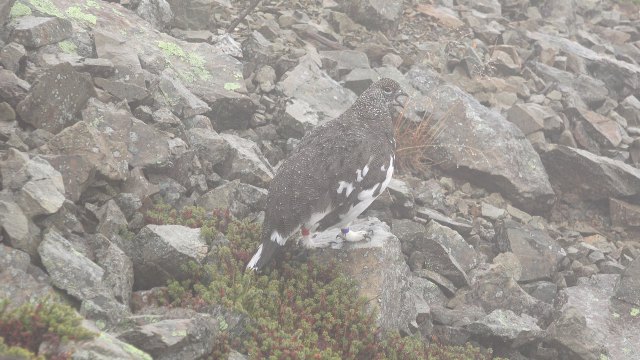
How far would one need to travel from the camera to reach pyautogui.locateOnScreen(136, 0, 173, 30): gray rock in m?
10.9

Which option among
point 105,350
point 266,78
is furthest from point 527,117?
point 105,350

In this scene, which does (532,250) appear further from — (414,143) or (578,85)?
(578,85)

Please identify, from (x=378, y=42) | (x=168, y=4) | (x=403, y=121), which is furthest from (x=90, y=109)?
(x=378, y=42)

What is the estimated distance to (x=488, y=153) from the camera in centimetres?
1104

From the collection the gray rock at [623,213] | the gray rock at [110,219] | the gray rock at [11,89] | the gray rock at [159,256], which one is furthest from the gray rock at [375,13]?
the gray rock at [159,256]

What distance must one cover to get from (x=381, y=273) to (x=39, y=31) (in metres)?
5.15

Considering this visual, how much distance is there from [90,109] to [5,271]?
3.08m

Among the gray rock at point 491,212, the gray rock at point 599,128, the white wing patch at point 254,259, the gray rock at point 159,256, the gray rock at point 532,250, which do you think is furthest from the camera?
the gray rock at point 599,128

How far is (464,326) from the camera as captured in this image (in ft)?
24.7

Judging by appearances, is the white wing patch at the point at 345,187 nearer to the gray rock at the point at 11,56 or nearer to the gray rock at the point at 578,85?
the gray rock at the point at 11,56

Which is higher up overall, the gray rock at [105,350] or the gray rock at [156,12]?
the gray rock at [105,350]

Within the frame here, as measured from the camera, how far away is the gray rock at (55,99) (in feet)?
22.6

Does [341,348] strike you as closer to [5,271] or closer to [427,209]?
[5,271]

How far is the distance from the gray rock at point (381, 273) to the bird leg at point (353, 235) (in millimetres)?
56
